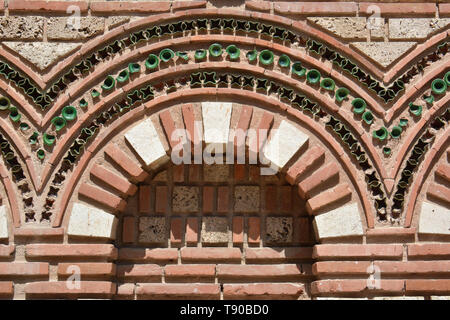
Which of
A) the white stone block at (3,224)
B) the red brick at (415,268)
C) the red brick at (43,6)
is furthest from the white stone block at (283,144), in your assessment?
the white stone block at (3,224)

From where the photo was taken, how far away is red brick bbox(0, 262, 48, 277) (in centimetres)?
521

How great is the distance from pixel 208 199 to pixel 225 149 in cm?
37

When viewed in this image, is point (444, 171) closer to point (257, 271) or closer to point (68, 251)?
point (257, 271)

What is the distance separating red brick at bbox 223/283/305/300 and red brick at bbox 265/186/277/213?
1.62ft

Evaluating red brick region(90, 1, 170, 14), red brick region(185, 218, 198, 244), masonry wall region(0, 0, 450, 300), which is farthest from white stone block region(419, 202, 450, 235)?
red brick region(90, 1, 170, 14)

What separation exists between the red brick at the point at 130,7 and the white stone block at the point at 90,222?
1299 millimetres

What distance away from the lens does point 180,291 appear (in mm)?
5398

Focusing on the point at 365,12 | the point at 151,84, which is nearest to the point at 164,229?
the point at 151,84

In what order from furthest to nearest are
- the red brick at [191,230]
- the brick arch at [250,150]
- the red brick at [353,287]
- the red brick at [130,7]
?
the red brick at [130,7] → the red brick at [191,230] → the brick arch at [250,150] → the red brick at [353,287]

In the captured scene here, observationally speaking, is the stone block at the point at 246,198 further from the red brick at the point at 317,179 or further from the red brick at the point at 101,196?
the red brick at the point at 101,196

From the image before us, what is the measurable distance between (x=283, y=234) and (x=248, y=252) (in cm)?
26

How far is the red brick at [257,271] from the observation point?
5.44 m

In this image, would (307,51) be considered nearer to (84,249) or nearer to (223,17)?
(223,17)

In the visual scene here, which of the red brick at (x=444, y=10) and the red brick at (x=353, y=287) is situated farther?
the red brick at (x=444, y=10)
